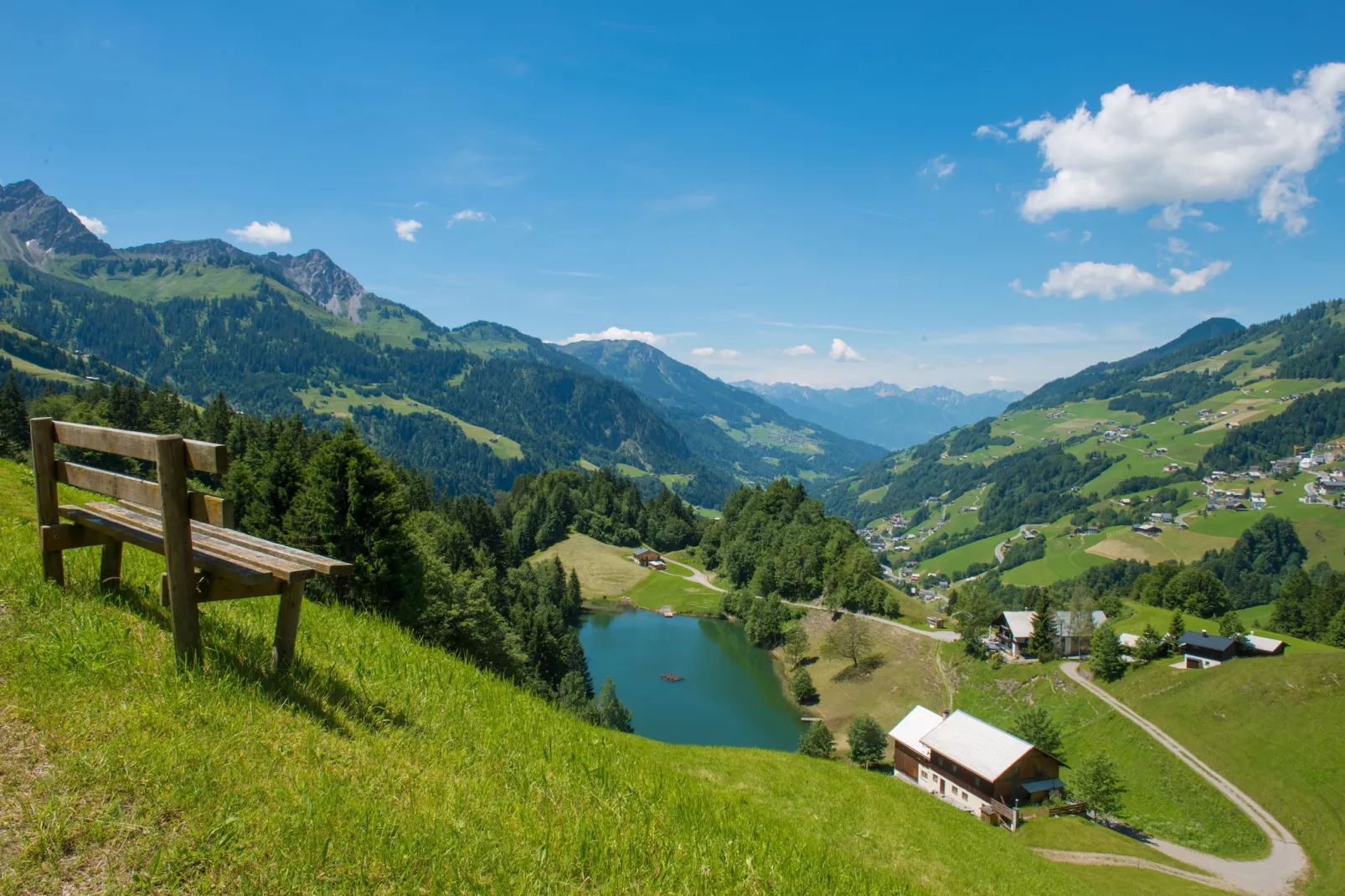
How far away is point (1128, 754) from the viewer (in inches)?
1877

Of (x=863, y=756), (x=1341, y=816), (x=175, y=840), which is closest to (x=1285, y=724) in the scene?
(x=1341, y=816)

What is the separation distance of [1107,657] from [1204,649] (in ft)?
26.8

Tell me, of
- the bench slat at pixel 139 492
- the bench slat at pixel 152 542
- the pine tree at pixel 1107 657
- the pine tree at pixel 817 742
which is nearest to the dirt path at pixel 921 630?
the pine tree at pixel 1107 657

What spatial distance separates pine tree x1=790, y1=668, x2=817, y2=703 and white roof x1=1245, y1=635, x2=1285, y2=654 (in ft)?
135

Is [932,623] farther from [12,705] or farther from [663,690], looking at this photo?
[12,705]

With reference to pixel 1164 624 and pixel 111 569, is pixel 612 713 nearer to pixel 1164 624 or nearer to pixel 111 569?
pixel 111 569

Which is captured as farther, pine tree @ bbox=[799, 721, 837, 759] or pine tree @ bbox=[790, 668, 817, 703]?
pine tree @ bbox=[790, 668, 817, 703]

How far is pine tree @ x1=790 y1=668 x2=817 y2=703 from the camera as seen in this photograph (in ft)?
211

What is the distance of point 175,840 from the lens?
4098 mm

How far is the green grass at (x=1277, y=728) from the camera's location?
38062 millimetres

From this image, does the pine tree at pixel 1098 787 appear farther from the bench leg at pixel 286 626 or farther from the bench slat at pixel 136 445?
the bench slat at pixel 136 445

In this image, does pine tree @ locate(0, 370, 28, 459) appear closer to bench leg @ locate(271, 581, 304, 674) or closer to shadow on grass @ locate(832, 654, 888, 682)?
bench leg @ locate(271, 581, 304, 674)

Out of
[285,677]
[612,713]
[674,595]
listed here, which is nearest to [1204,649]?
[612,713]

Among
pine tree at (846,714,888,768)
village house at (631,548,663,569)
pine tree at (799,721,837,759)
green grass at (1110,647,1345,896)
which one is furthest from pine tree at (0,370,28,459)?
green grass at (1110,647,1345,896)
